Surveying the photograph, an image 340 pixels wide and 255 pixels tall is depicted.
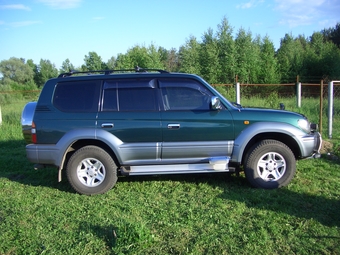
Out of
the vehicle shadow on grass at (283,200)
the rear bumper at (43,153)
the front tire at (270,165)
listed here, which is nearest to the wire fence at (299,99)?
the front tire at (270,165)

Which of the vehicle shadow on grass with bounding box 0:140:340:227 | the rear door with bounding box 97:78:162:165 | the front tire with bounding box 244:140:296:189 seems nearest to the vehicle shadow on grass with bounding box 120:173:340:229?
the vehicle shadow on grass with bounding box 0:140:340:227

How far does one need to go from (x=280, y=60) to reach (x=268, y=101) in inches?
731

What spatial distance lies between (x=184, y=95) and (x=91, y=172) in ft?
6.35

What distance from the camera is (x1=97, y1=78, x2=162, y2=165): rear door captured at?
5215 mm

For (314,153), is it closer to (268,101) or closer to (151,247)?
(151,247)

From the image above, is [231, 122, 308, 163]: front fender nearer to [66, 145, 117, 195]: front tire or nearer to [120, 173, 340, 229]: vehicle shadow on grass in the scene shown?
[120, 173, 340, 229]: vehicle shadow on grass

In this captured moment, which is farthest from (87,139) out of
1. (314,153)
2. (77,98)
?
(314,153)

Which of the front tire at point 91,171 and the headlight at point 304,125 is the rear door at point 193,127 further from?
the headlight at point 304,125

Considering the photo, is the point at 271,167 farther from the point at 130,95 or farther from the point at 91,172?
the point at 91,172

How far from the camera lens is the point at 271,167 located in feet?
17.4

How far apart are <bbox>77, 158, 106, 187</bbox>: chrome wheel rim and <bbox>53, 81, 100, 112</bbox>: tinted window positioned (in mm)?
851

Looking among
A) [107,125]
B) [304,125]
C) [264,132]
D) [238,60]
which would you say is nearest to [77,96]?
[107,125]

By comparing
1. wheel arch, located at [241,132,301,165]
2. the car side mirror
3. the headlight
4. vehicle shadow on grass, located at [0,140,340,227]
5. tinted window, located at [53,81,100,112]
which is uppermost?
tinted window, located at [53,81,100,112]

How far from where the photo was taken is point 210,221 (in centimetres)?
414
